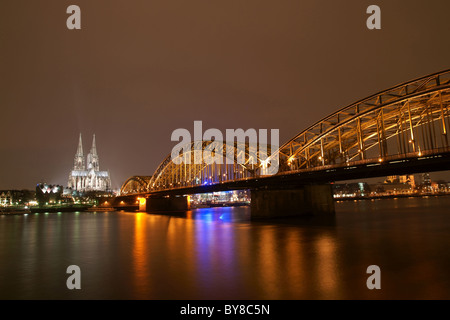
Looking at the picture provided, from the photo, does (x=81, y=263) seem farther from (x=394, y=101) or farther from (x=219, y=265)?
(x=394, y=101)

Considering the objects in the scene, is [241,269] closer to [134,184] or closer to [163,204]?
[163,204]

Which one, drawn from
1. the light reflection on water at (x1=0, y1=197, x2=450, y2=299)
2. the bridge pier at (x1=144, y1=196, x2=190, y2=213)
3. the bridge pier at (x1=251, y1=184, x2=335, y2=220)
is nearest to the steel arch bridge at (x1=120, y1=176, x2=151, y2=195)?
the bridge pier at (x1=144, y1=196, x2=190, y2=213)

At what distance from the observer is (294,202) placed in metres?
56.3

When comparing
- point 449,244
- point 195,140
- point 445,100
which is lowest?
point 449,244

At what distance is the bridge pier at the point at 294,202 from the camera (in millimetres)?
55156

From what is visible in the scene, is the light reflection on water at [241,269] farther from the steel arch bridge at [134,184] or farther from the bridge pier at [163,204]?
the steel arch bridge at [134,184]

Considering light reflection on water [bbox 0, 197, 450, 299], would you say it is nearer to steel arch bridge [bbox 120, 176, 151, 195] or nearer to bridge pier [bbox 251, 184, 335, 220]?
bridge pier [bbox 251, 184, 335, 220]

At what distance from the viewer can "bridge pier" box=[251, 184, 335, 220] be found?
55156 millimetres

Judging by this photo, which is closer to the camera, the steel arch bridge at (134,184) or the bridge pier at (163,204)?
the bridge pier at (163,204)

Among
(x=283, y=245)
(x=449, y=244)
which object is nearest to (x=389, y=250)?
(x=449, y=244)

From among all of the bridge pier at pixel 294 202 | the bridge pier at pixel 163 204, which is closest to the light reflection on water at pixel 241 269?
the bridge pier at pixel 294 202

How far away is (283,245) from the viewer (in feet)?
88.4

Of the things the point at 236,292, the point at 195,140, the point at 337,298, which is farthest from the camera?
the point at 195,140
